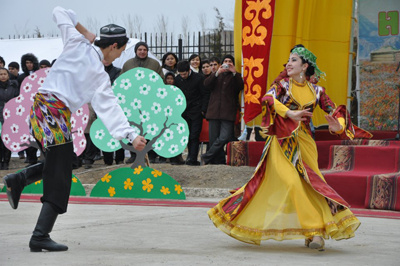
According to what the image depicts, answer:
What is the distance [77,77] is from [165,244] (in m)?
1.43

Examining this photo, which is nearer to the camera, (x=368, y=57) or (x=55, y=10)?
(x=55, y=10)

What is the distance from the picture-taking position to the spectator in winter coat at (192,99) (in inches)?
482

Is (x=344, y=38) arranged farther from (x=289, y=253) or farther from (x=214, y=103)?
(x=289, y=253)

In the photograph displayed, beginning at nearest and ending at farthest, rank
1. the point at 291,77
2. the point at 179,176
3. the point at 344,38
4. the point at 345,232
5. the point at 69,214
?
the point at 345,232
the point at 291,77
the point at 69,214
the point at 179,176
the point at 344,38

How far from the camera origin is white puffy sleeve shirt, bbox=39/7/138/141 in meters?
5.40

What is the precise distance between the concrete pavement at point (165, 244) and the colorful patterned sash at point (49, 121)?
0.77 m

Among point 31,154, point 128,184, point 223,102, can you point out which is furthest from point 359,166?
point 31,154

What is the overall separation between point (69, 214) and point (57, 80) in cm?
300

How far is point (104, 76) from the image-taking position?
5.52 metres

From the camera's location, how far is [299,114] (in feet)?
19.9

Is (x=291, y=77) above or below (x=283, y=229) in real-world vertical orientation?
above

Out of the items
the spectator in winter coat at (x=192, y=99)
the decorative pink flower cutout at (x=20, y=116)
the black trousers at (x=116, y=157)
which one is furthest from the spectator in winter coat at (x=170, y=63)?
the decorative pink flower cutout at (x=20, y=116)

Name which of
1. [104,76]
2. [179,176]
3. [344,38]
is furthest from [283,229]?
[344,38]

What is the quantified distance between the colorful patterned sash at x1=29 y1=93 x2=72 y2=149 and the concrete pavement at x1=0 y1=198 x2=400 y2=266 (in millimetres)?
771
